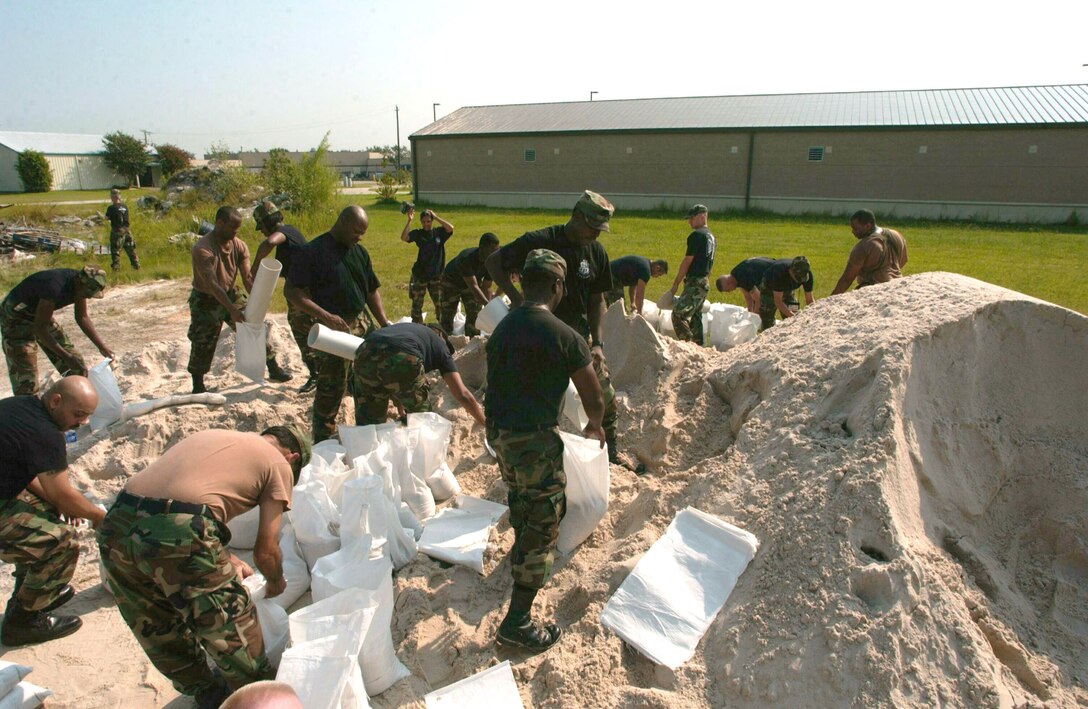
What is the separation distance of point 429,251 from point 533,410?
529 cm

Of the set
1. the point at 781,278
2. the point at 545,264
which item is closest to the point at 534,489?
the point at 545,264

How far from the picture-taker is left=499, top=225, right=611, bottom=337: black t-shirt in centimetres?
400

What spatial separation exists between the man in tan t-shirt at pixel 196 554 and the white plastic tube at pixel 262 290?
9.53ft

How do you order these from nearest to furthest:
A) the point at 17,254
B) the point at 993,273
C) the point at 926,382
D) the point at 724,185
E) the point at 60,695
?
1. the point at 60,695
2. the point at 926,382
3. the point at 993,273
4. the point at 17,254
5. the point at 724,185

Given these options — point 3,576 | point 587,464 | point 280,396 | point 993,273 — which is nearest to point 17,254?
point 280,396

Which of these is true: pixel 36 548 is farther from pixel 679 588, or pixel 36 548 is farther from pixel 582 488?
pixel 679 588

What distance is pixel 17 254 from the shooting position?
14.2 meters

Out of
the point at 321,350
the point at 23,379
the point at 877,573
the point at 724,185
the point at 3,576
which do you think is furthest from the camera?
the point at 724,185

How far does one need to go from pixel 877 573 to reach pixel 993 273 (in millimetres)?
11769

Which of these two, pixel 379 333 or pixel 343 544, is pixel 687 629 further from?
pixel 379 333

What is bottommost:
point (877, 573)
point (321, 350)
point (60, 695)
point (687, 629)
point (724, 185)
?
point (60, 695)

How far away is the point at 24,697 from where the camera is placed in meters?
2.52

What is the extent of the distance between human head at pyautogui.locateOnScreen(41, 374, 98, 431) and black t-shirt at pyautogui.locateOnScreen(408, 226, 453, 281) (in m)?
4.98

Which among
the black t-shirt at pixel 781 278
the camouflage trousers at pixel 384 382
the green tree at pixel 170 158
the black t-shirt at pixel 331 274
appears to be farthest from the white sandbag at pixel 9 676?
the green tree at pixel 170 158
